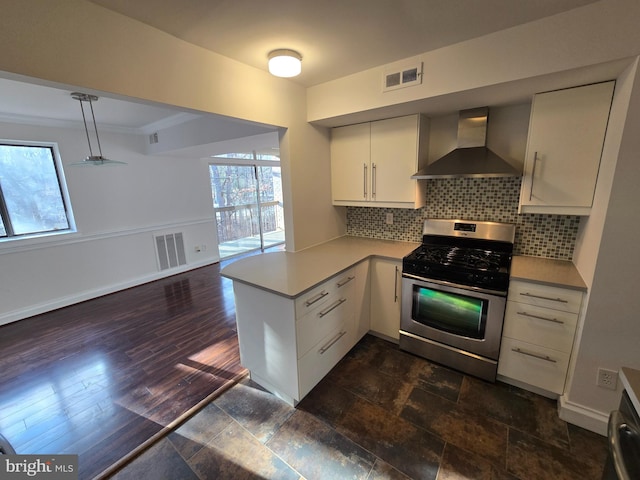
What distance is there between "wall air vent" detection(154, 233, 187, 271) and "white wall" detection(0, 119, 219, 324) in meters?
0.09

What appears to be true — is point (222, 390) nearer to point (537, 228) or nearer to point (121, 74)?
point (121, 74)

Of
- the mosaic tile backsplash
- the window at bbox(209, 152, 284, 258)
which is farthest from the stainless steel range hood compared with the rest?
the window at bbox(209, 152, 284, 258)

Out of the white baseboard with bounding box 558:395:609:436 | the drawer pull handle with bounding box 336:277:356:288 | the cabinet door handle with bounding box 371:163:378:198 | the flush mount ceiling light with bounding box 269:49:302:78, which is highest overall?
the flush mount ceiling light with bounding box 269:49:302:78

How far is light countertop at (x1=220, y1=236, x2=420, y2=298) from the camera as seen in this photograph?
5.86ft

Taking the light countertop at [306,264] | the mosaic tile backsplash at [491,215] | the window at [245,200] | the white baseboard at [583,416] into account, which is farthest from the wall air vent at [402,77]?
the window at [245,200]

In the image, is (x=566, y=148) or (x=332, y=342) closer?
(x=566, y=148)

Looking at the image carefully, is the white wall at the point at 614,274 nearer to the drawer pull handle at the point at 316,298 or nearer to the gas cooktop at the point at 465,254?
the gas cooktop at the point at 465,254

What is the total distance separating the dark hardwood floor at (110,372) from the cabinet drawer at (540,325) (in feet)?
6.92

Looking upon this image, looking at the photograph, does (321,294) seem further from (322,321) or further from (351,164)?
(351,164)

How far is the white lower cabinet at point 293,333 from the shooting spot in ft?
5.74

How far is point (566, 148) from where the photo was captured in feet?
5.65

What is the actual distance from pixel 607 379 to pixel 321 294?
178cm

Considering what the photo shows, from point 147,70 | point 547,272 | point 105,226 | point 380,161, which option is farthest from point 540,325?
point 105,226

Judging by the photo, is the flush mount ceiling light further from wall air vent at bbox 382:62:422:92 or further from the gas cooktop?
the gas cooktop
